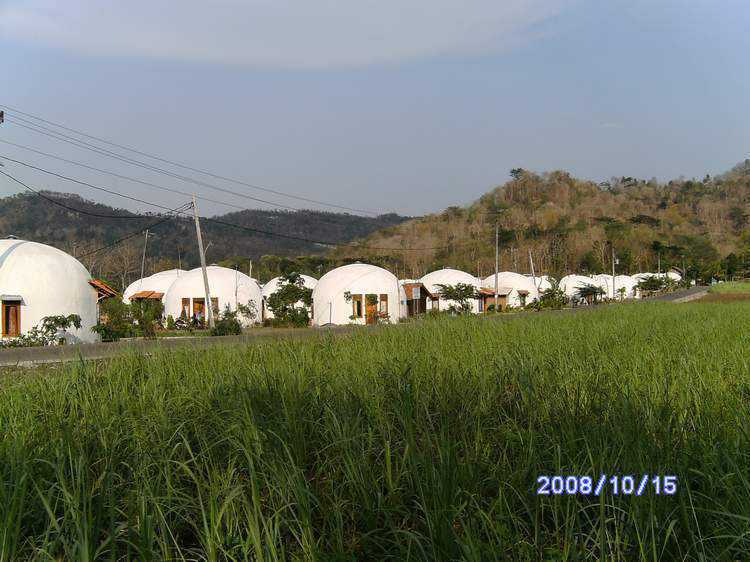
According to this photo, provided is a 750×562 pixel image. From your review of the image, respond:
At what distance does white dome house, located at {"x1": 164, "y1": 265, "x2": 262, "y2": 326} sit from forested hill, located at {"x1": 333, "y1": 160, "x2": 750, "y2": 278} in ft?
99.4

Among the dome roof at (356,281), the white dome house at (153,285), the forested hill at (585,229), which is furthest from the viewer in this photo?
the forested hill at (585,229)

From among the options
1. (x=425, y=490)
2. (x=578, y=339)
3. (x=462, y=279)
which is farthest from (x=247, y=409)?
(x=462, y=279)

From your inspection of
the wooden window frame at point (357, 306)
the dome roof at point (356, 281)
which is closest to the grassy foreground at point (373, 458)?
the wooden window frame at point (357, 306)

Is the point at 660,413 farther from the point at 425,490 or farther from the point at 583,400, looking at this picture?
the point at 425,490

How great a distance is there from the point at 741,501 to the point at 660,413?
87 centimetres

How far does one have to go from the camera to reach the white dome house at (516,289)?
155ft

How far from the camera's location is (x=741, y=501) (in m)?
2.49

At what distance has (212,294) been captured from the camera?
110ft

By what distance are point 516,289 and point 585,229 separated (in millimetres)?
53943

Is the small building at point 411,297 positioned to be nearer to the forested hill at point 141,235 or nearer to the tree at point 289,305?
the tree at point 289,305

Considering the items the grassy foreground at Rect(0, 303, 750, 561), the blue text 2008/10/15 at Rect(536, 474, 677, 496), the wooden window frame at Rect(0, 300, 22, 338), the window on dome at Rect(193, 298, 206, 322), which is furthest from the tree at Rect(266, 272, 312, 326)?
the blue text 2008/10/15 at Rect(536, 474, 677, 496)

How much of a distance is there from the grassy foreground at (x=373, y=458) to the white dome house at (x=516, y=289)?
42031mm

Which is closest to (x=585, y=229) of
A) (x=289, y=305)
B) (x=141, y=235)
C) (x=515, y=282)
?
(x=515, y=282)

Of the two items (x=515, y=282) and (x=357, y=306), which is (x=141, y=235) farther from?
(x=357, y=306)
